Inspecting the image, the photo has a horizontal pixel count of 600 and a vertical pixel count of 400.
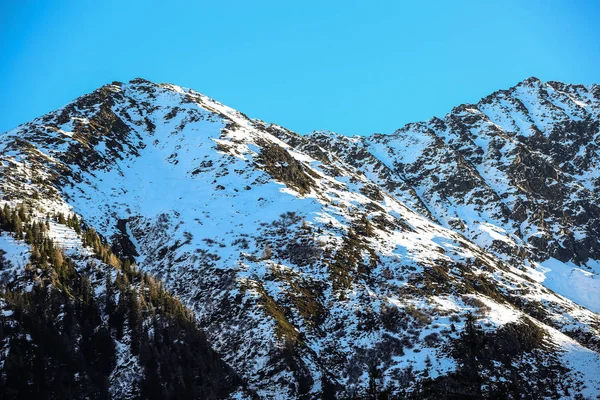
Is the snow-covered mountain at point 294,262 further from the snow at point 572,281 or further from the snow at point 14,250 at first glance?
the snow at point 572,281

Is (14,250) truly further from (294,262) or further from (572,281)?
(572,281)

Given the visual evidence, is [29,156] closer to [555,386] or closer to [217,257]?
[217,257]

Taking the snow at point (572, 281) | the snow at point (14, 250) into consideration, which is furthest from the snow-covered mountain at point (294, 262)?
the snow at point (572, 281)

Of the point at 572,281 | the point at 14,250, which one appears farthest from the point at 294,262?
the point at 572,281

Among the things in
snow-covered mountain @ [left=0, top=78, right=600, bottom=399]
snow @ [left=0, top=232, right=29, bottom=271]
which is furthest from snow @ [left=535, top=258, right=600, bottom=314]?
snow @ [left=0, top=232, right=29, bottom=271]

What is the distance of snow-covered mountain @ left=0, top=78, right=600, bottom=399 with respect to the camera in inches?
2699

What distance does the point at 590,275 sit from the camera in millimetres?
137625

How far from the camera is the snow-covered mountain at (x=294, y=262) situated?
68.6m

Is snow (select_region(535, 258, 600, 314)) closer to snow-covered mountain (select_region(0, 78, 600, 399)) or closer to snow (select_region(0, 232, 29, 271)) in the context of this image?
snow-covered mountain (select_region(0, 78, 600, 399))

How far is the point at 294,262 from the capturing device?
3565 inches

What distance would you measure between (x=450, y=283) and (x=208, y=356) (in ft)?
150

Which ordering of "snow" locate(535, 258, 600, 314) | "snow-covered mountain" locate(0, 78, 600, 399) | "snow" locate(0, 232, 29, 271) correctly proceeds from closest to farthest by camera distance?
"snow-covered mountain" locate(0, 78, 600, 399) → "snow" locate(0, 232, 29, 271) → "snow" locate(535, 258, 600, 314)

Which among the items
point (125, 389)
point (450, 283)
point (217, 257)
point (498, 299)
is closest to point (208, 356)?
point (125, 389)

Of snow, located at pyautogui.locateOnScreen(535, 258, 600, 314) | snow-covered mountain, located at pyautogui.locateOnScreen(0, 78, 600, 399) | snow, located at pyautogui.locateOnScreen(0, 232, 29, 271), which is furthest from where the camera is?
snow, located at pyautogui.locateOnScreen(535, 258, 600, 314)
